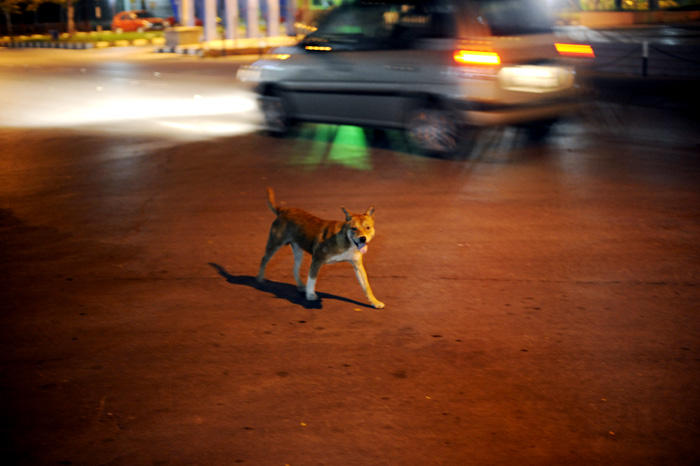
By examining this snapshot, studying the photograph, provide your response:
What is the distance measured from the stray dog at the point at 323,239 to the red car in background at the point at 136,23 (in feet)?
163

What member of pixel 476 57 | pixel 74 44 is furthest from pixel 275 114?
pixel 74 44

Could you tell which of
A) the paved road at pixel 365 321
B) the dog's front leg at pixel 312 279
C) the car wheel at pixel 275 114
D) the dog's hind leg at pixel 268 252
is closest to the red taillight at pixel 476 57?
the paved road at pixel 365 321

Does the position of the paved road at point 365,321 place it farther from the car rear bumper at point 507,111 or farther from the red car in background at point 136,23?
the red car in background at point 136,23

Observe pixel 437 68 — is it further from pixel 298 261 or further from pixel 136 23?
pixel 136 23

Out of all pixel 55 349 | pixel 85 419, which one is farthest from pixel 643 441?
pixel 55 349

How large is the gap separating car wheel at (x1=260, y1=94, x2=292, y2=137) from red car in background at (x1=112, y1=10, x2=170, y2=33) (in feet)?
141

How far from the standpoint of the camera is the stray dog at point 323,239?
4895mm

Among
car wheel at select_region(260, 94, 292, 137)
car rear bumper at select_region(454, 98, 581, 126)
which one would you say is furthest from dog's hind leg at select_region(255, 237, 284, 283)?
car wheel at select_region(260, 94, 292, 137)

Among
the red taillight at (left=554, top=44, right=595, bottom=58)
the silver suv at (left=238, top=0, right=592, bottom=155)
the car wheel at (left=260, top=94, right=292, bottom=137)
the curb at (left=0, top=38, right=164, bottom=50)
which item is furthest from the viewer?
the curb at (left=0, top=38, right=164, bottom=50)

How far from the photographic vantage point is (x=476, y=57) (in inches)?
366

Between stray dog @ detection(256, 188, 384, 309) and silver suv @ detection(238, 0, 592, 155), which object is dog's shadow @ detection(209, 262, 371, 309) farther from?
silver suv @ detection(238, 0, 592, 155)

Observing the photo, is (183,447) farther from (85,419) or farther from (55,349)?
(55,349)

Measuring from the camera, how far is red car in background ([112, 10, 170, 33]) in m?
51.5

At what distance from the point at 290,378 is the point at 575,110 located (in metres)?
7.13
